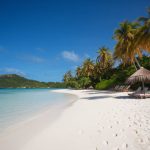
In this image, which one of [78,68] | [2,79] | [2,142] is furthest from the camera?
[2,79]

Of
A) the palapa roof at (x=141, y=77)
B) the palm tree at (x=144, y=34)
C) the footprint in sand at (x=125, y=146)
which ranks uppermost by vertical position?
the palm tree at (x=144, y=34)

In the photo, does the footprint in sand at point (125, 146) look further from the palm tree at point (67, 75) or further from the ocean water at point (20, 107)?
the palm tree at point (67, 75)

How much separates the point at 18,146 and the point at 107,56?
3888cm

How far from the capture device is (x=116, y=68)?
39062 millimetres

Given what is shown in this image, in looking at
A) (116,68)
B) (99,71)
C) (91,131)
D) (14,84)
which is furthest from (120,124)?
(14,84)

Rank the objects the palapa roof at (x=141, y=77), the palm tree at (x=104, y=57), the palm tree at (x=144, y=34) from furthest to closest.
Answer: the palm tree at (x=104, y=57) → the palm tree at (x=144, y=34) → the palapa roof at (x=141, y=77)

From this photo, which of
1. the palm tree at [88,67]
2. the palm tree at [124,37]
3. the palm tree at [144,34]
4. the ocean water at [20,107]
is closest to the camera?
the ocean water at [20,107]

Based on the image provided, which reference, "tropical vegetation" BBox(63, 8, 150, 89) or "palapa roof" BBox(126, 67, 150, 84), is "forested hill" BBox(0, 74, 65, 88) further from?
"palapa roof" BBox(126, 67, 150, 84)

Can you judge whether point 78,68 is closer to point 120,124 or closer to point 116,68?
point 116,68

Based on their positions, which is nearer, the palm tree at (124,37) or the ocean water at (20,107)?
the ocean water at (20,107)

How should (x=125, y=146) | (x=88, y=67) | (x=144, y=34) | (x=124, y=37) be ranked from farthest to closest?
(x=88, y=67)
(x=124, y=37)
(x=144, y=34)
(x=125, y=146)

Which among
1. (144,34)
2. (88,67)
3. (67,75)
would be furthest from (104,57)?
(67,75)


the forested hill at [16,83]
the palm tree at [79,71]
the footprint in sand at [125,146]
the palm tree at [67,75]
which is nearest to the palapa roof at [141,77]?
the footprint in sand at [125,146]

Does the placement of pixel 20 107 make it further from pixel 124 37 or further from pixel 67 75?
pixel 67 75
